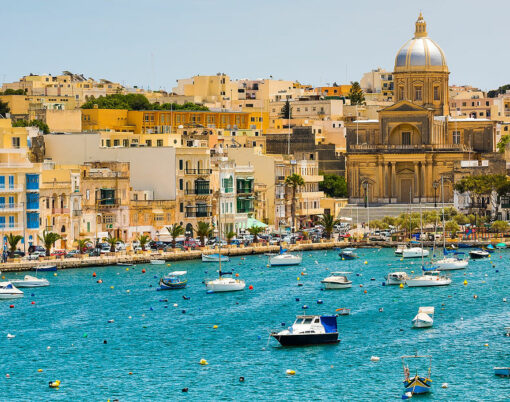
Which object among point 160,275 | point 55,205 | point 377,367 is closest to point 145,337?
point 377,367

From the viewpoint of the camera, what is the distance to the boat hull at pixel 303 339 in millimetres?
66562

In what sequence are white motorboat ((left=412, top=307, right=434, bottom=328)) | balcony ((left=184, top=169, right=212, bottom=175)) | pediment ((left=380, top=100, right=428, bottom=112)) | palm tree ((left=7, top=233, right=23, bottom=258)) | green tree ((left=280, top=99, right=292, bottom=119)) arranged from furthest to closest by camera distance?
1. green tree ((left=280, top=99, right=292, bottom=119))
2. pediment ((left=380, top=100, right=428, bottom=112))
3. balcony ((left=184, top=169, right=212, bottom=175))
4. palm tree ((left=7, top=233, right=23, bottom=258))
5. white motorboat ((left=412, top=307, right=434, bottom=328))

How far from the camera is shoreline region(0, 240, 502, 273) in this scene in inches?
3799

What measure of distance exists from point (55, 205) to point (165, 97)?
80.0 meters

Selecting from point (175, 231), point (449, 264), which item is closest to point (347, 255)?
point (449, 264)

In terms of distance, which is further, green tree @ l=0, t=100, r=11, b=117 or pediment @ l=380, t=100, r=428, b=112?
green tree @ l=0, t=100, r=11, b=117

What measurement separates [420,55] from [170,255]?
55464 millimetres

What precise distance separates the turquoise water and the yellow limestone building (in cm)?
5016

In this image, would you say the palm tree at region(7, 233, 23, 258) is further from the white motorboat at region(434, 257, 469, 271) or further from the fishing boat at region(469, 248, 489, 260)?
the fishing boat at region(469, 248, 489, 260)

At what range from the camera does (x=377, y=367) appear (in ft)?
203

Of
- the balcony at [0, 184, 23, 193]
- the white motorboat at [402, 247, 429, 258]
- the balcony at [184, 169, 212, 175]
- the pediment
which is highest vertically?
the pediment

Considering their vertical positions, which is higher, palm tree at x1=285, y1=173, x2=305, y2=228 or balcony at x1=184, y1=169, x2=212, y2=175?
balcony at x1=184, y1=169, x2=212, y2=175

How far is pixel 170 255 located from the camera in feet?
347

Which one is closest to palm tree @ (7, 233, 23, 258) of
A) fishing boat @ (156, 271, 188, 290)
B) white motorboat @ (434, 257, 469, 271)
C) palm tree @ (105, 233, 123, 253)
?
palm tree @ (105, 233, 123, 253)
